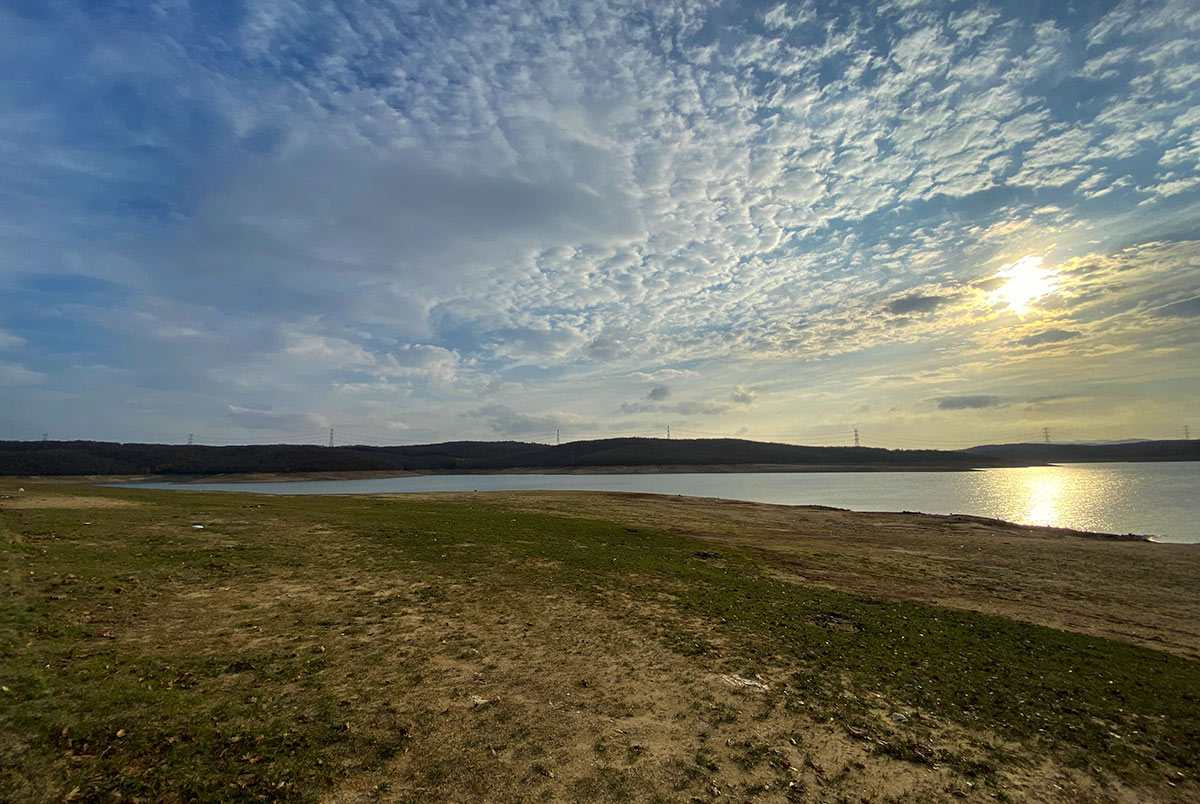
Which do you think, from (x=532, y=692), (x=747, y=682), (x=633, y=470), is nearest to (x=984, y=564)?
(x=747, y=682)

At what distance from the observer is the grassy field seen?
6.51m

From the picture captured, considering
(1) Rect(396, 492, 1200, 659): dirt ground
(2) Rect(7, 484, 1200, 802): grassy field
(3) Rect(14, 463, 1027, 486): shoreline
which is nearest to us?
(2) Rect(7, 484, 1200, 802): grassy field

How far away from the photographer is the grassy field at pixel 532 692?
21.4 ft

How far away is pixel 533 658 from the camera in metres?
10.4

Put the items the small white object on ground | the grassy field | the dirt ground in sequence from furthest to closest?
the dirt ground → the small white object on ground → the grassy field

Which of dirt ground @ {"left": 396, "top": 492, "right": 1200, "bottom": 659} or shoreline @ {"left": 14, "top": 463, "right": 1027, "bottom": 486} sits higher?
shoreline @ {"left": 14, "top": 463, "right": 1027, "bottom": 486}

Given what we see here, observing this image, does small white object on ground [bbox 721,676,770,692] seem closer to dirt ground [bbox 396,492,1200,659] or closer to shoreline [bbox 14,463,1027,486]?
dirt ground [bbox 396,492,1200,659]

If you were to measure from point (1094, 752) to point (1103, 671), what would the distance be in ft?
13.5

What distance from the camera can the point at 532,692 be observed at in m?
8.95

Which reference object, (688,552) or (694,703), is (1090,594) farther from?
(694,703)

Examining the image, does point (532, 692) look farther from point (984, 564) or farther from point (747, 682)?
point (984, 564)

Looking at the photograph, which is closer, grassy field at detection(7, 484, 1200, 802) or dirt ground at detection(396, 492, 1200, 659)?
grassy field at detection(7, 484, 1200, 802)

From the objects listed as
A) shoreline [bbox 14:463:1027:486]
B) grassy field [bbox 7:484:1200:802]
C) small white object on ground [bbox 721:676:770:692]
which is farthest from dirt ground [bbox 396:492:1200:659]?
shoreline [bbox 14:463:1027:486]

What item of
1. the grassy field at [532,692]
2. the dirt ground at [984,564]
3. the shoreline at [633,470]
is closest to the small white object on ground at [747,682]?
the grassy field at [532,692]
